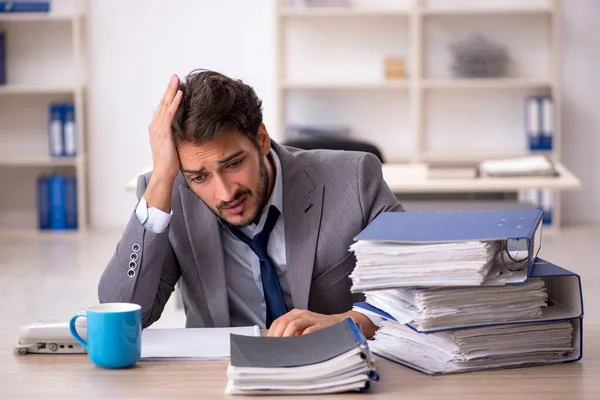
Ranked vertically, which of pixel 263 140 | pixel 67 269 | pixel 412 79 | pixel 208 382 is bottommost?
pixel 67 269

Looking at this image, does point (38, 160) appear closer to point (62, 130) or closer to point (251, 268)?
point (62, 130)

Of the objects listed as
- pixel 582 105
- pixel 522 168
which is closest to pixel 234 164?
pixel 522 168

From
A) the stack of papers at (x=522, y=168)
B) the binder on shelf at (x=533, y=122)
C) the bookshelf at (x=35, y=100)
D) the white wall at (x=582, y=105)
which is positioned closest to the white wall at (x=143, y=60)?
the bookshelf at (x=35, y=100)

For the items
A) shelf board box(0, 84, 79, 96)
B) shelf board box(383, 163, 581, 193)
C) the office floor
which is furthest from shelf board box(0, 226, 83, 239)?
shelf board box(383, 163, 581, 193)

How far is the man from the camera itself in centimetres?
184

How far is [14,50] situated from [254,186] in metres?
5.00

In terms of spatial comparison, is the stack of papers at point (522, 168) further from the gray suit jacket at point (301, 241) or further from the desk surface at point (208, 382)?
the desk surface at point (208, 382)

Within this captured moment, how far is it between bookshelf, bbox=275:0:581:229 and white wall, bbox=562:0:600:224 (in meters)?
0.13

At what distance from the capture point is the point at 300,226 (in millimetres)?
1972

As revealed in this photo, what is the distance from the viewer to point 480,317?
145cm

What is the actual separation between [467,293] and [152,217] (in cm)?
70

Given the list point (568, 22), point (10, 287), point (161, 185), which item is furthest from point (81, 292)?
point (568, 22)

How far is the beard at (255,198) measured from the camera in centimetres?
185

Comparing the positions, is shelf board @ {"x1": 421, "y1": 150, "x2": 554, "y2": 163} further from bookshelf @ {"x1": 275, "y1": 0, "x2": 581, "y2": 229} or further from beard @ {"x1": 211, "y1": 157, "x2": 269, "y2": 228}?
beard @ {"x1": 211, "y1": 157, "x2": 269, "y2": 228}
